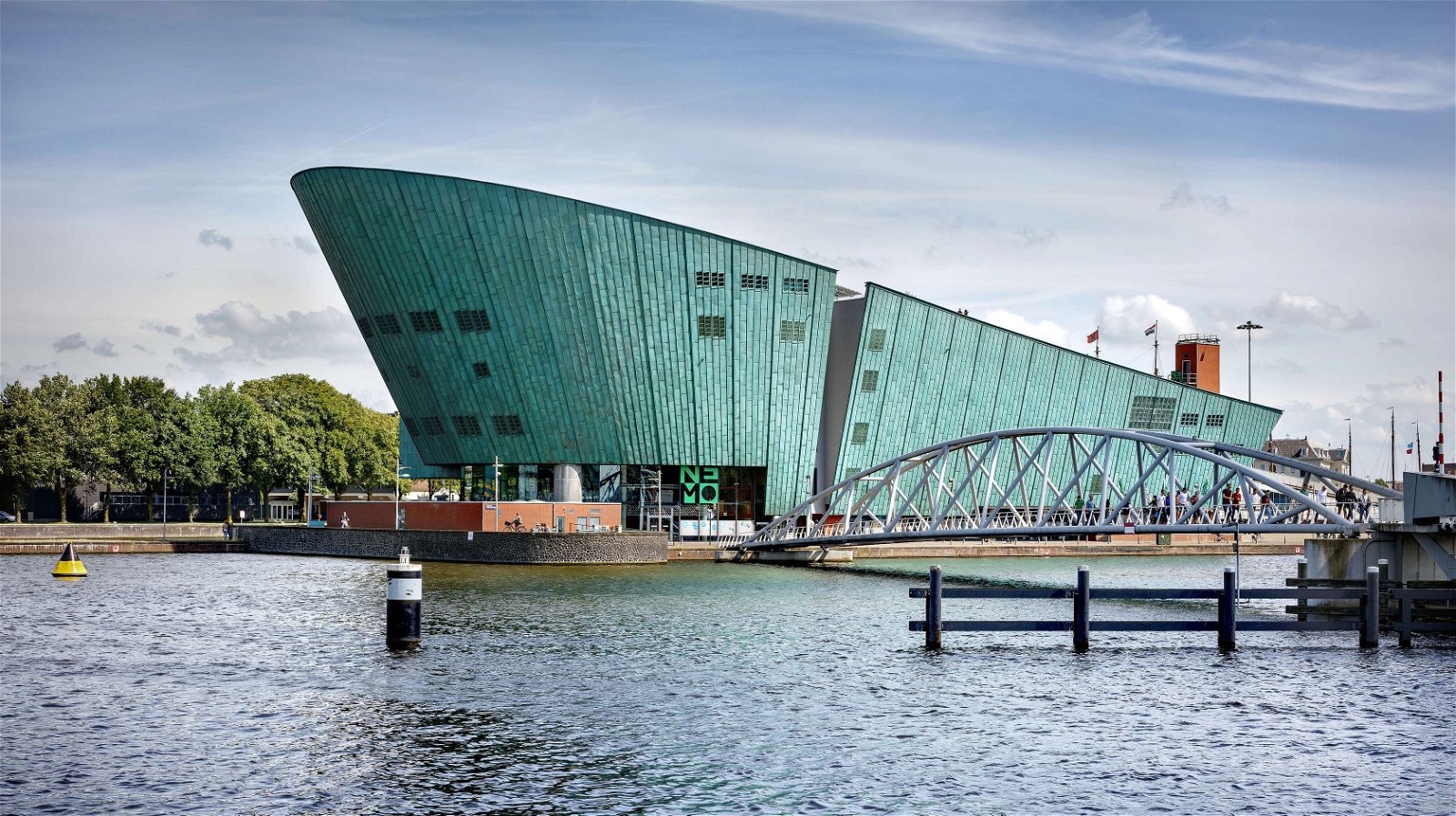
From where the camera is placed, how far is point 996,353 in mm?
94938

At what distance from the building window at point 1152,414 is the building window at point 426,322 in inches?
1899

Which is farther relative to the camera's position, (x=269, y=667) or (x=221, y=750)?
(x=269, y=667)

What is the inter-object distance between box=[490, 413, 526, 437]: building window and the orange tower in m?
73.2

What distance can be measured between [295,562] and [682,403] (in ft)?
79.6

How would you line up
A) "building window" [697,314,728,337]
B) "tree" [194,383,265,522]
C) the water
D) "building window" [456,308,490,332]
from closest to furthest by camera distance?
the water, "building window" [456,308,490,332], "building window" [697,314,728,337], "tree" [194,383,265,522]

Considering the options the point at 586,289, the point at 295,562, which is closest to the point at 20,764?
the point at 295,562

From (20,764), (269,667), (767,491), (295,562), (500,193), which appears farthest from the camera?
(767,491)

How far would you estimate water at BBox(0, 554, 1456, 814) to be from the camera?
2102 cm

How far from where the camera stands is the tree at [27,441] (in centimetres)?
10344

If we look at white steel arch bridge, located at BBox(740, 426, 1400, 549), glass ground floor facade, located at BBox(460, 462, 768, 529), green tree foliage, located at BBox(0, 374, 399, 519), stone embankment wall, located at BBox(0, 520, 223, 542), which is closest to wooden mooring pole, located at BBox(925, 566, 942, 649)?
white steel arch bridge, located at BBox(740, 426, 1400, 549)

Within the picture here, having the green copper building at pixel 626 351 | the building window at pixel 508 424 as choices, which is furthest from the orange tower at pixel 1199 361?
the building window at pixel 508 424

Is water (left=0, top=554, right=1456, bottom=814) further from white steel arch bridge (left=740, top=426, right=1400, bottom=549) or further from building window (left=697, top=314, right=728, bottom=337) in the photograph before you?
building window (left=697, top=314, right=728, bottom=337)

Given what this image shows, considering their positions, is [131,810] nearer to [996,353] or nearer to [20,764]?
[20,764]

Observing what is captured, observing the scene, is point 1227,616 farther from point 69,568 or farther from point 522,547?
point 69,568
